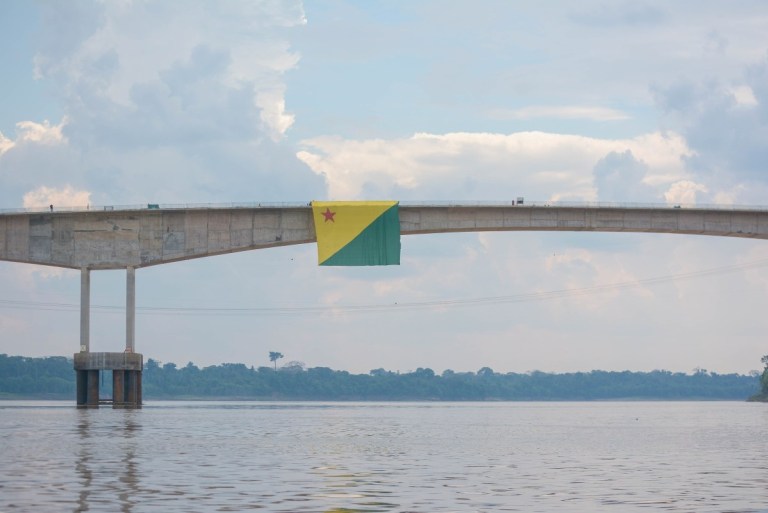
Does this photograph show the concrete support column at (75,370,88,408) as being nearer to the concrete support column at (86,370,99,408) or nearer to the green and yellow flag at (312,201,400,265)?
the concrete support column at (86,370,99,408)

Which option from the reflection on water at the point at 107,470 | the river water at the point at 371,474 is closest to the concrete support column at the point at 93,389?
the reflection on water at the point at 107,470

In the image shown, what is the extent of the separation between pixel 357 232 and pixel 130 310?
707 inches

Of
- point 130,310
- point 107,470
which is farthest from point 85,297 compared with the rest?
point 107,470

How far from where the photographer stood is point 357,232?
88.7m

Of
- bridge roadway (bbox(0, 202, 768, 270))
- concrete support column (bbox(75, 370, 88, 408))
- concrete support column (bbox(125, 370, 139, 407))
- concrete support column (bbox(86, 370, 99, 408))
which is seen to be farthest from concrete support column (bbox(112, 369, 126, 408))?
bridge roadway (bbox(0, 202, 768, 270))

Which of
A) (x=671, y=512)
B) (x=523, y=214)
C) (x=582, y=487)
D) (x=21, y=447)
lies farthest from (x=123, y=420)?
(x=671, y=512)

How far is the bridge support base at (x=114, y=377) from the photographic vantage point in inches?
3647

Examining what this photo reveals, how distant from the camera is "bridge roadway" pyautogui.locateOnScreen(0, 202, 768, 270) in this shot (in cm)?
9012

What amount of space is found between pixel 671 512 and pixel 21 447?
2587 centimetres

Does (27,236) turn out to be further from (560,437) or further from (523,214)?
(560,437)

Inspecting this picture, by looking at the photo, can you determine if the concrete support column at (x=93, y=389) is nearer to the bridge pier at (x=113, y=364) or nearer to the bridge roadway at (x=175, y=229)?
the bridge pier at (x=113, y=364)

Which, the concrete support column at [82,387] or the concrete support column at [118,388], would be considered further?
the concrete support column at [82,387]

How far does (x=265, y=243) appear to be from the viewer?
90.1 meters

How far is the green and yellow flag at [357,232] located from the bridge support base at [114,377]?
57.5ft
